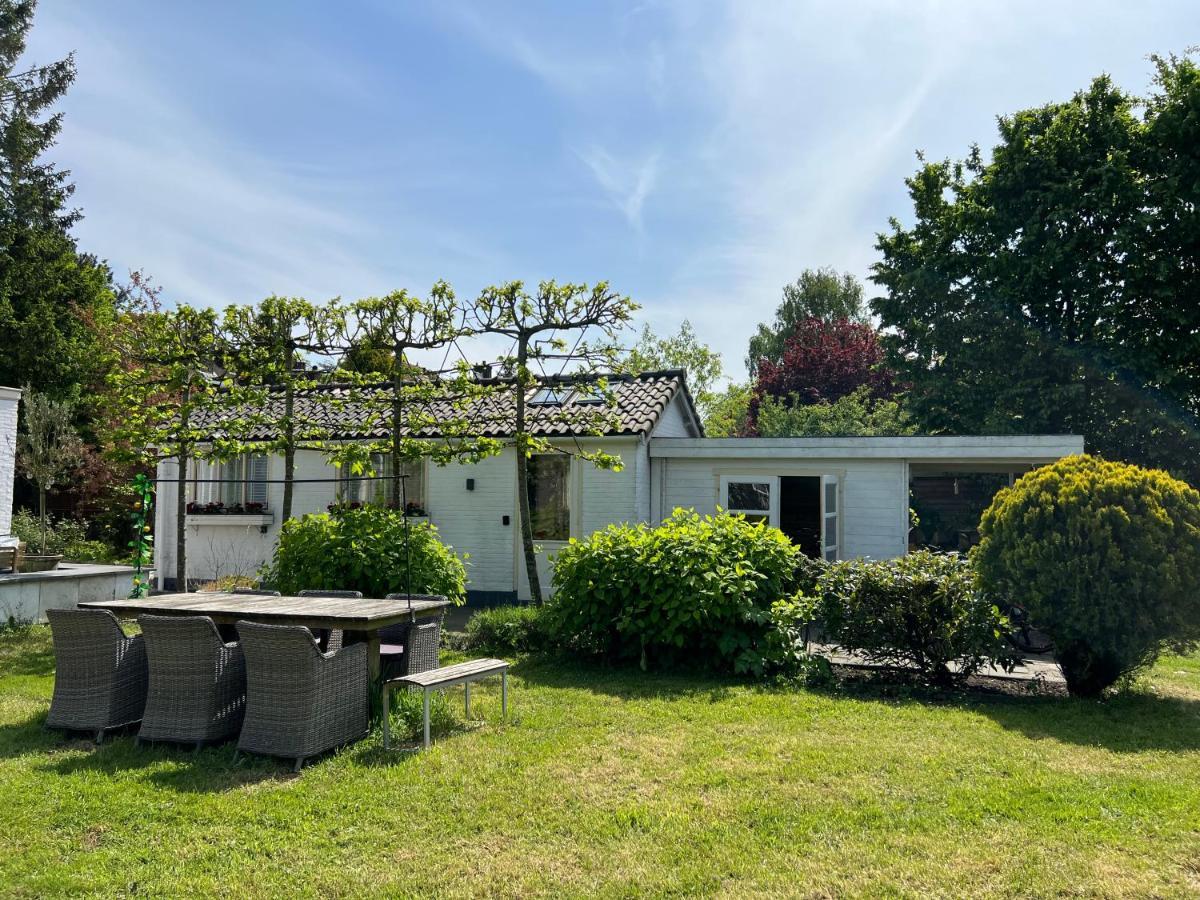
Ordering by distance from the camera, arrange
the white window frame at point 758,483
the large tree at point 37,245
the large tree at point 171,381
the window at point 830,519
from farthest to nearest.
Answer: the large tree at point 37,245 → the white window frame at point 758,483 → the window at point 830,519 → the large tree at point 171,381

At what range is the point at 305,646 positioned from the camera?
5.34 metres

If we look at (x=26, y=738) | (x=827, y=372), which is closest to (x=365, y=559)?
(x=26, y=738)

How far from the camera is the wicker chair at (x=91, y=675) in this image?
598cm

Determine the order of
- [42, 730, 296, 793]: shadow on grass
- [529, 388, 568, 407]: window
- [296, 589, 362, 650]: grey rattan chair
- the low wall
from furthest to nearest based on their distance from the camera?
[529, 388, 568, 407]: window < the low wall < [296, 589, 362, 650]: grey rattan chair < [42, 730, 296, 793]: shadow on grass

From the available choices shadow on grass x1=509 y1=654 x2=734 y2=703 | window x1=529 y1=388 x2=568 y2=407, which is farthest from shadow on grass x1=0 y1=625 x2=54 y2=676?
window x1=529 y1=388 x2=568 y2=407

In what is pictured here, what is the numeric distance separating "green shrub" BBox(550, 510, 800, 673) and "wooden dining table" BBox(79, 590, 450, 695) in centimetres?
189

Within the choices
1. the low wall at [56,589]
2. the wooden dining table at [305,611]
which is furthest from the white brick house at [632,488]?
the wooden dining table at [305,611]

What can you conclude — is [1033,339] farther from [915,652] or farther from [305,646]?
[305,646]

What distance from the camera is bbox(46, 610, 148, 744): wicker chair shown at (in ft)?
19.6

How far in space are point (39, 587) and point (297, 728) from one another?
792cm

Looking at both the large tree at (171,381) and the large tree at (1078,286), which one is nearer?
the large tree at (171,381)

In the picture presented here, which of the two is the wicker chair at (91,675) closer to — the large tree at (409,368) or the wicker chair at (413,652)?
the wicker chair at (413,652)

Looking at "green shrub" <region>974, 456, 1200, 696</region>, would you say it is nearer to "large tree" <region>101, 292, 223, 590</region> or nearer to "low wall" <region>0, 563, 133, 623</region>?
"large tree" <region>101, 292, 223, 590</region>

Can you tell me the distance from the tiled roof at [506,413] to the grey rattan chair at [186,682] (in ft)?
20.0
